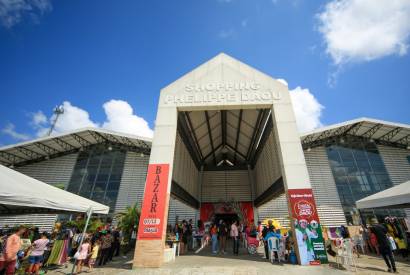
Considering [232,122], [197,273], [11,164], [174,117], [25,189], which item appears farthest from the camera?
[11,164]

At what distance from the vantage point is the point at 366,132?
57.4 ft

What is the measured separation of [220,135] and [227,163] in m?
6.10

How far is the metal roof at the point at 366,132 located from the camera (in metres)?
15.7

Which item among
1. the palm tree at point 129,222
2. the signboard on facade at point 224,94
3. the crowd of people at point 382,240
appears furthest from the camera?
the palm tree at point 129,222

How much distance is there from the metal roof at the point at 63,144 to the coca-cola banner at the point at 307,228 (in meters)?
13.0

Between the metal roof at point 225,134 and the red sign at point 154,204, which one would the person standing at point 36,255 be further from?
the metal roof at point 225,134

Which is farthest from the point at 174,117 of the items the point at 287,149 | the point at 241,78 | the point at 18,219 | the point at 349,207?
the point at 18,219

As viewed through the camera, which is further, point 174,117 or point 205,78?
point 205,78

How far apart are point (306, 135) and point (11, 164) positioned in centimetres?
2620

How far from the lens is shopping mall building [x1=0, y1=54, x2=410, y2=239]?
1367 cm

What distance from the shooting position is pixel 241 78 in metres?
9.46

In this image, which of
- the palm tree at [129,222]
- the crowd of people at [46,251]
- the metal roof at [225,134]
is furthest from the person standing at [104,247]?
the metal roof at [225,134]

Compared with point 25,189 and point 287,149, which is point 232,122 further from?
point 25,189

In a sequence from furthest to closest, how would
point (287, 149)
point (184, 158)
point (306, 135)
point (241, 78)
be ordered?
point (306, 135) < point (184, 158) < point (241, 78) < point (287, 149)
